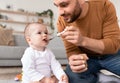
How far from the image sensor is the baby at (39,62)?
4.57 ft

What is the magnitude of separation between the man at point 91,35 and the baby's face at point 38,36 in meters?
0.17

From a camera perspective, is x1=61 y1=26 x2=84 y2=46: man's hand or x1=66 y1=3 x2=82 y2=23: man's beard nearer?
x1=61 y1=26 x2=84 y2=46: man's hand

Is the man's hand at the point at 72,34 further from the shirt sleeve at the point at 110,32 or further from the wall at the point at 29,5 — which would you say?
the wall at the point at 29,5

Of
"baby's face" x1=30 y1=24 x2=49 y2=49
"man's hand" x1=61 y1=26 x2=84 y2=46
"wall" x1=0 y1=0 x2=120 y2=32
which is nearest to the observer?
"man's hand" x1=61 y1=26 x2=84 y2=46

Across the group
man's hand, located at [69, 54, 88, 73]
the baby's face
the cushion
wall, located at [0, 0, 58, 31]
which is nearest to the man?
man's hand, located at [69, 54, 88, 73]

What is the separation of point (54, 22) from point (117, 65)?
4808 millimetres

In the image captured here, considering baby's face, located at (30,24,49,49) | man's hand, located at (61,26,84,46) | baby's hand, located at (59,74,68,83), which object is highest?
man's hand, located at (61,26,84,46)

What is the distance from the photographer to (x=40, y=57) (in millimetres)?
1457

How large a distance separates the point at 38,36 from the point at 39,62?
0.55ft

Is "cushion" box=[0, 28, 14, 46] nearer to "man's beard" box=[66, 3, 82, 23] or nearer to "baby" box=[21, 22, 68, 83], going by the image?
"baby" box=[21, 22, 68, 83]

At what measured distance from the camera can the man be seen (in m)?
1.12

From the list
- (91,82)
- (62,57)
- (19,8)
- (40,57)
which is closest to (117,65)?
(91,82)

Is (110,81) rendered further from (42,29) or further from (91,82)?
(42,29)

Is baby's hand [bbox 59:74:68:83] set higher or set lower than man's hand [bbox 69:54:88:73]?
lower
